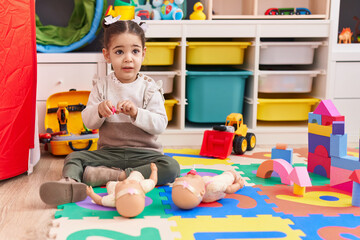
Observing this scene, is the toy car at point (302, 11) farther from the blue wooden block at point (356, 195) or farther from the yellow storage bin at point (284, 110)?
the blue wooden block at point (356, 195)

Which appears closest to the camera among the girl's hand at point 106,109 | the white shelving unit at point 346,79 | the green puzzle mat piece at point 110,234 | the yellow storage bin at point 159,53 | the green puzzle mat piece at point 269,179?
the green puzzle mat piece at point 110,234

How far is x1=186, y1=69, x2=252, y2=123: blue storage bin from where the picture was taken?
7.11 feet

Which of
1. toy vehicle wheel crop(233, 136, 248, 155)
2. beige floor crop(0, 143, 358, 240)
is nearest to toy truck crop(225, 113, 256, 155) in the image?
toy vehicle wheel crop(233, 136, 248, 155)

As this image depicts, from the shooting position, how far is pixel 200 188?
47.2 inches

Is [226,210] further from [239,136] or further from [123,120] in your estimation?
[239,136]

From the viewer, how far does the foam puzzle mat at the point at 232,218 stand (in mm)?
1032

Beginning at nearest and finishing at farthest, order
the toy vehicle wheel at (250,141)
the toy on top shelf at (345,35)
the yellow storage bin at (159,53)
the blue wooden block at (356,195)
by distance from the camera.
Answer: the blue wooden block at (356,195), the toy vehicle wheel at (250,141), the yellow storage bin at (159,53), the toy on top shelf at (345,35)

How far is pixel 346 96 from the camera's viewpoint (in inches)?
88.7

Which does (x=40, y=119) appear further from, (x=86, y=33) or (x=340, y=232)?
(x=340, y=232)

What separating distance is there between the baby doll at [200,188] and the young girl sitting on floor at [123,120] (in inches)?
8.1

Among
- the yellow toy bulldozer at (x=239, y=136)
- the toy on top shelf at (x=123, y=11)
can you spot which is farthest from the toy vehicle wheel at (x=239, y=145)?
the toy on top shelf at (x=123, y=11)

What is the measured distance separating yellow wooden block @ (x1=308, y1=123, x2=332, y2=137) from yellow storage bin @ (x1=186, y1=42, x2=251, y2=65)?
669 millimetres

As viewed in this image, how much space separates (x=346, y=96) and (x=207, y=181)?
4.25 feet

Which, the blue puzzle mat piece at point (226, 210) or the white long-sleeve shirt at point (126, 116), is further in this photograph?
the white long-sleeve shirt at point (126, 116)
